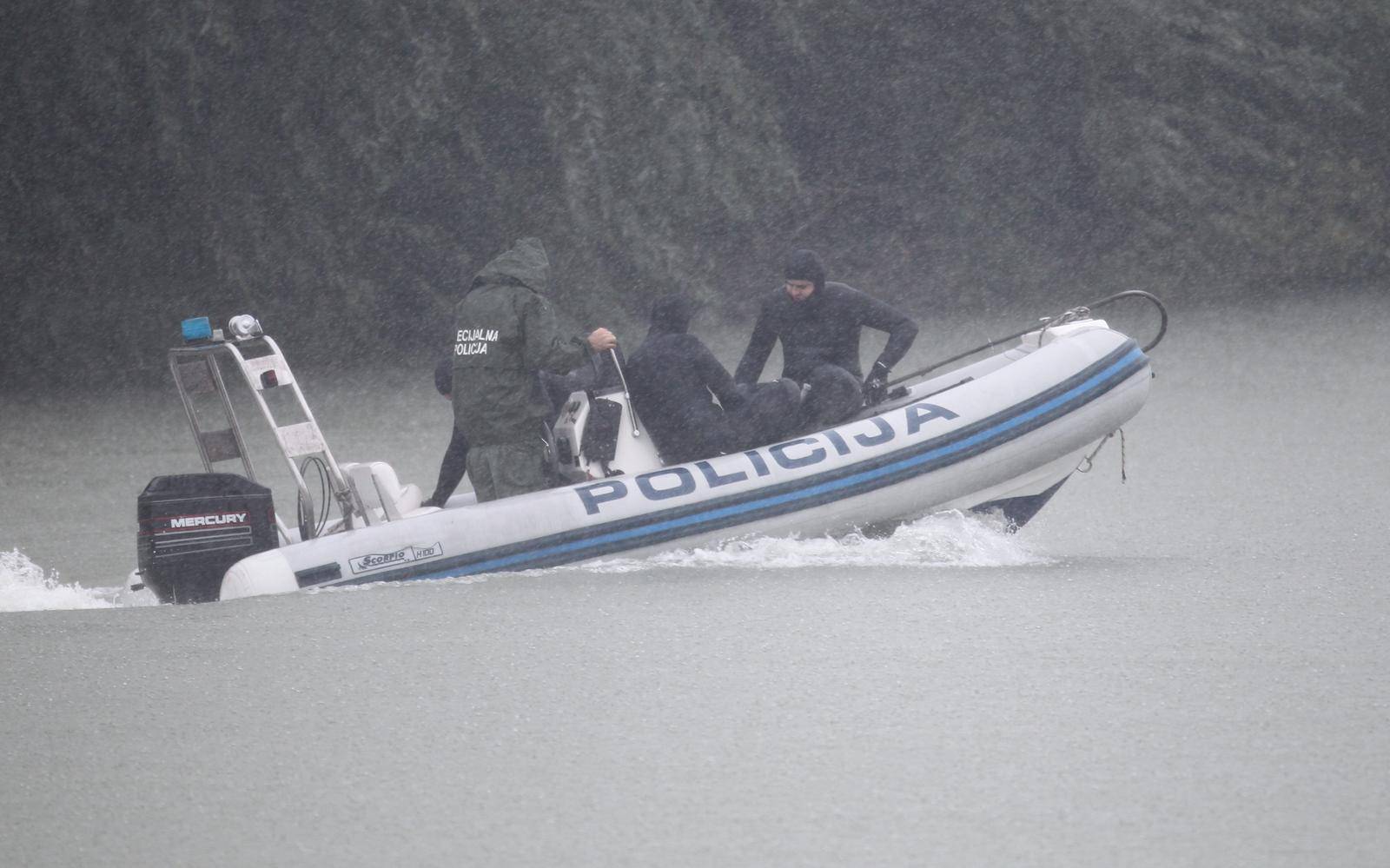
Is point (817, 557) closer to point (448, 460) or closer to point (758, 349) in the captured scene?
point (758, 349)

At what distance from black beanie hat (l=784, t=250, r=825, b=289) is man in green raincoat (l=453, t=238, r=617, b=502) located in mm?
1261

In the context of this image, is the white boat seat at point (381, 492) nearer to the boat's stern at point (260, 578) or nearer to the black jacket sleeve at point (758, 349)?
the boat's stern at point (260, 578)

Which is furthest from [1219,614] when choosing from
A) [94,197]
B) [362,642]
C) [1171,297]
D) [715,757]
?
[94,197]

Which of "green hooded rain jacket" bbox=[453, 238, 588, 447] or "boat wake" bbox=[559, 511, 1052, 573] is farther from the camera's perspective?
"boat wake" bbox=[559, 511, 1052, 573]

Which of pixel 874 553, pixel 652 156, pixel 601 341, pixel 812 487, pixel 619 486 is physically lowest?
pixel 874 553

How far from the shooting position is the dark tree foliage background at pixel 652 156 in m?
17.3

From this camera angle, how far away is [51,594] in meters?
6.45

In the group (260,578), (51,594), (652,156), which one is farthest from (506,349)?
(652,156)

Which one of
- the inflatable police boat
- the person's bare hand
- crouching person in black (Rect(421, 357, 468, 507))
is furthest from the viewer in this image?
crouching person in black (Rect(421, 357, 468, 507))

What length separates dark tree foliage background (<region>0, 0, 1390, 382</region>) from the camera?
17281mm

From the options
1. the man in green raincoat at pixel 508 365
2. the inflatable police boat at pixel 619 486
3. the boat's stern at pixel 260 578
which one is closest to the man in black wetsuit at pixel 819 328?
the inflatable police boat at pixel 619 486

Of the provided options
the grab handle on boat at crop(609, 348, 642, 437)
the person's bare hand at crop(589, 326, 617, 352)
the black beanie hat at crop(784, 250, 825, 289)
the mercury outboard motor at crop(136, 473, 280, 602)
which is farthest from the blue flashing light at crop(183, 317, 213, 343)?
the black beanie hat at crop(784, 250, 825, 289)

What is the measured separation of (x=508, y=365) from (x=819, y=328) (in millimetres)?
1618

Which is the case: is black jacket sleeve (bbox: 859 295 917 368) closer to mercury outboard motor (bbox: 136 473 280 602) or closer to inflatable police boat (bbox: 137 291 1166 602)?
inflatable police boat (bbox: 137 291 1166 602)
